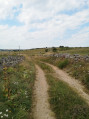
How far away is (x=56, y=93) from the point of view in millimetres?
6824

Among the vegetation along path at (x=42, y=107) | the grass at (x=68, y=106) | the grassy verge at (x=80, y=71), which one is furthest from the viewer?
the grassy verge at (x=80, y=71)

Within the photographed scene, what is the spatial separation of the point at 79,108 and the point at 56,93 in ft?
6.75

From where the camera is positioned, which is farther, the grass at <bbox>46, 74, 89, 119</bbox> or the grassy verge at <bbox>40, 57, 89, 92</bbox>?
the grassy verge at <bbox>40, 57, 89, 92</bbox>

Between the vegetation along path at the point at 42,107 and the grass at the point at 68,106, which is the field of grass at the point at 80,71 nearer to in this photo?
the grass at the point at 68,106

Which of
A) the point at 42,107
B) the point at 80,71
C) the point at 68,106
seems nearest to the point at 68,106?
the point at 68,106

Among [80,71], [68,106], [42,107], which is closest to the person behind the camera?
[68,106]

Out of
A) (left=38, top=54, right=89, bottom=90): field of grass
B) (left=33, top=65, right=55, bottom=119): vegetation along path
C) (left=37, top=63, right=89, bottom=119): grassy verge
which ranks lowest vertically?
(left=33, top=65, right=55, bottom=119): vegetation along path

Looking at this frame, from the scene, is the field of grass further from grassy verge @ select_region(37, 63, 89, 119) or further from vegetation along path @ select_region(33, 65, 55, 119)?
vegetation along path @ select_region(33, 65, 55, 119)

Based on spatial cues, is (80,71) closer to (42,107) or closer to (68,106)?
(68,106)

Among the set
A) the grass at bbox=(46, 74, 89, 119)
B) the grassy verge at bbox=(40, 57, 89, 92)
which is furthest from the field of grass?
the grass at bbox=(46, 74, 89, 119)

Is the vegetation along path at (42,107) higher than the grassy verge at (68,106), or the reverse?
the grassy verge at (68,106)

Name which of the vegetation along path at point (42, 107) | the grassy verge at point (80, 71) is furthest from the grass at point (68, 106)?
the grassy verge at point (80, 71)

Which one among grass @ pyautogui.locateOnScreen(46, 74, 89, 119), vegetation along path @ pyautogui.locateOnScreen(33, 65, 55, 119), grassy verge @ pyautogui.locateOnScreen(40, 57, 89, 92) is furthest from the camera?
grassy verge @ pyautogui.locateOnScreen(40, 57, 89, 92)

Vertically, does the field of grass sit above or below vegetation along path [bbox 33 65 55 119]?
above
